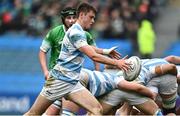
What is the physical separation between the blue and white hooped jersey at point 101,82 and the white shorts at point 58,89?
1.75 ft

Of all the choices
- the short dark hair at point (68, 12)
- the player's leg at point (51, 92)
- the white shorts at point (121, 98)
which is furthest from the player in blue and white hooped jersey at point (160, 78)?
the short dark hair at point (68, 12)

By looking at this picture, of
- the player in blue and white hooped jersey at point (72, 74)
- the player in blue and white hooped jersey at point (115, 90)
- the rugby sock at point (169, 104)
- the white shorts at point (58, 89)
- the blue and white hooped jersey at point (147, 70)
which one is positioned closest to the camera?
the player in blue and white hooped jersey at point (72, 74)

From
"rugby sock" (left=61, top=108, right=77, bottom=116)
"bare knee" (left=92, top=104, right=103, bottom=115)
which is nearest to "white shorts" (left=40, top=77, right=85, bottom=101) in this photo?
"bare knee" (left=92, top=104, right=103, bottom=115)

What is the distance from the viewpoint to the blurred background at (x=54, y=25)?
18156 millimetres

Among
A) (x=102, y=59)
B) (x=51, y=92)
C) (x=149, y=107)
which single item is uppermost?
(x=102, y=59)

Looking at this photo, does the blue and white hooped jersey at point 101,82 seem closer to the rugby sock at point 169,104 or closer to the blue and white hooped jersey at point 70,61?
the blue and white hooped jersey at point 70,61

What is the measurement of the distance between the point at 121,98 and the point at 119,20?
9.70m

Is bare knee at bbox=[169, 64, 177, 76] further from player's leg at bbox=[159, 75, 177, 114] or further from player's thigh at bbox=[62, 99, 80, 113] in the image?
player's thigh at bbox=[62, 99, 80, 113]

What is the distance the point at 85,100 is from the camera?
954 cm

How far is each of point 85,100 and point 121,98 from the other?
91 centimetres

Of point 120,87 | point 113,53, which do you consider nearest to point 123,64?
point 113,53

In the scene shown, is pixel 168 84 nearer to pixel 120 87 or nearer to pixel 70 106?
pixel 120 87

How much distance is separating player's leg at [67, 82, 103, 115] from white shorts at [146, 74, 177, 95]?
3.79ft

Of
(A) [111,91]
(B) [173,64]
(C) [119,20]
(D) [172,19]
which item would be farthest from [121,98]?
(D) [172,19]
